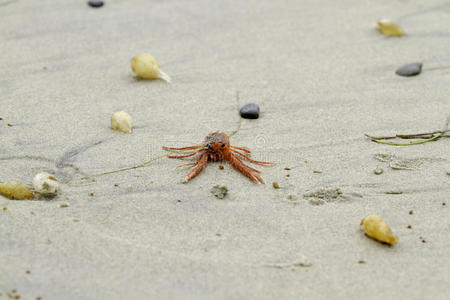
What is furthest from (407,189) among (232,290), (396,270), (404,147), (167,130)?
(167,130)

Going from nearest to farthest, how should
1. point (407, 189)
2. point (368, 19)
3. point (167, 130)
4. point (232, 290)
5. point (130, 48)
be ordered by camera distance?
point (232, 290), point (407, 189), point (167, 130), point (130, 48), point (368, 19)

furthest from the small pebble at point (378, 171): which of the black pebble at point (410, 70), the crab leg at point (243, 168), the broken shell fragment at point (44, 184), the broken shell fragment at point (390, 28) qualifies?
the broken shell fragment at point (390, 28)

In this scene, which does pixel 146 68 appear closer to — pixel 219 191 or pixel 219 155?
pixel 219 155

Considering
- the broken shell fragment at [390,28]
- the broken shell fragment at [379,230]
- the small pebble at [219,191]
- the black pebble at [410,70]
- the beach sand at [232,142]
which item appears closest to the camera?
the beach sand at [232,142]

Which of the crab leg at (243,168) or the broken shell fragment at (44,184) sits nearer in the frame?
the broken shell fragment at (44,184)

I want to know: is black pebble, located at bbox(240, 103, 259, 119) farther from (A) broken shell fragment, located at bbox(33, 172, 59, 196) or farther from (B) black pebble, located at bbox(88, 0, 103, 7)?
(B) black pebble, located at bbox(88, 0, 103, 7)

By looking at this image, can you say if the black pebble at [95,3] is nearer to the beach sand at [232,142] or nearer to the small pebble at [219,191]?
the beach sand at [232,142]

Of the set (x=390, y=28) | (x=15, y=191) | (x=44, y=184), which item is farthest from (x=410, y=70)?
(x=15, y=191)

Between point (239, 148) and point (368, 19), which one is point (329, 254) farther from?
point (368, 19)
